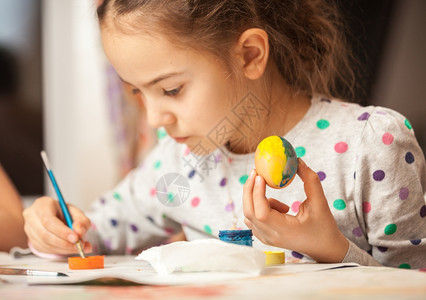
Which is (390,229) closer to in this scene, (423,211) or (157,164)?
(423,211)

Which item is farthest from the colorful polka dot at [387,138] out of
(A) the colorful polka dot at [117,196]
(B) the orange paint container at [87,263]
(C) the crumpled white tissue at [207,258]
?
(A) the colorful polka dot at [117,196]

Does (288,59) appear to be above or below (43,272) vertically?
above

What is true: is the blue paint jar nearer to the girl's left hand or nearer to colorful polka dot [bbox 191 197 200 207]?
the girl's left hand

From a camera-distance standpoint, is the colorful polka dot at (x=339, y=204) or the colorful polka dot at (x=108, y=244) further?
the colorful polka dot at (x=108, y=244)

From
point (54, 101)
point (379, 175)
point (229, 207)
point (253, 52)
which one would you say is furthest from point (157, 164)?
point (54, 101)

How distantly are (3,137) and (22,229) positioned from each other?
5.91ft

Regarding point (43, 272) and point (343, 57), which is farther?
point (343, 57)

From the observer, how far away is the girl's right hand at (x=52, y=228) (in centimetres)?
83

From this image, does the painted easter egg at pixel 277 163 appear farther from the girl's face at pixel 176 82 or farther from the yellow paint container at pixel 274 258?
the girl's face at pixel 176 82

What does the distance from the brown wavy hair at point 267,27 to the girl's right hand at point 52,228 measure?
11.6 inches

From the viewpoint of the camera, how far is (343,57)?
0.95 meters

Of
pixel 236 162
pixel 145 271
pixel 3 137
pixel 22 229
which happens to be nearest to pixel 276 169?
pixel 145 271

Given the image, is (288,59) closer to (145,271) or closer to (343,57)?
(343,57)

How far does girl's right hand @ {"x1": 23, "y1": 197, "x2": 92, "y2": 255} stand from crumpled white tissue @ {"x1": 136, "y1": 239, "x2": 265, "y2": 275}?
0.28 metres
